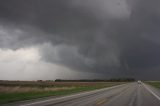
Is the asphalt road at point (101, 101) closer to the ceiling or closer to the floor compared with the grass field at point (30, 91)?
closer to the floor

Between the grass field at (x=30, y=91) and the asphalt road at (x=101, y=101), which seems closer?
the asphalt road at (x=101, y=101)

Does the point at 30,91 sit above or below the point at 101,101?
above

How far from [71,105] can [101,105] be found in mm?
1898

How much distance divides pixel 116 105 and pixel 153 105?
101 inches

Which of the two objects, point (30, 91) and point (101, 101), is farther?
point (30, 91)

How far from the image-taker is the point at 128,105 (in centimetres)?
1532

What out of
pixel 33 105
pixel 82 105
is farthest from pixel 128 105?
pixel 33 105

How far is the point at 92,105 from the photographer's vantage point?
1517cm

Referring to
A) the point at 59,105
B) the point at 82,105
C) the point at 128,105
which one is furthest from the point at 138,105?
the point at 59,105

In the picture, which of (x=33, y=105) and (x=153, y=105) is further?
(x=153, y=105)

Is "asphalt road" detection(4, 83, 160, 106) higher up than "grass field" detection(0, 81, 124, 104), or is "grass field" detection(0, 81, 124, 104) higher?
"grass field" detection(0, 81, 124, 104)

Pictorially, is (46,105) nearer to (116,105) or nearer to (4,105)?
(4,105)

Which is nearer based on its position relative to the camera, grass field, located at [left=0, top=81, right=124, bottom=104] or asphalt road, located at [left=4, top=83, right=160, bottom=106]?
asphalt road, located at [left=4, top=83, right=160, bottom=106]

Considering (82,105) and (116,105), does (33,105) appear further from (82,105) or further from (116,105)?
(116,105)
